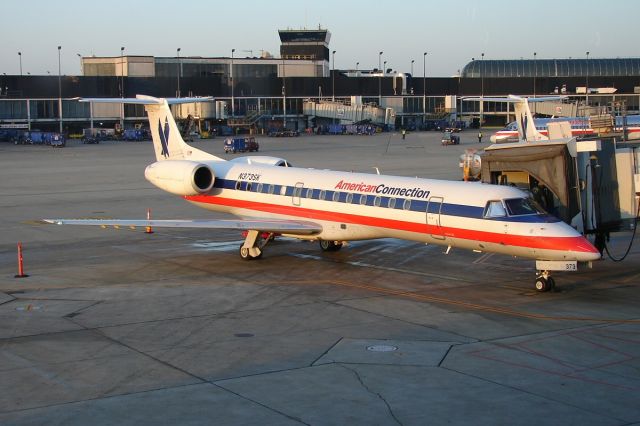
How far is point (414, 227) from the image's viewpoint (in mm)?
Answer: 23656

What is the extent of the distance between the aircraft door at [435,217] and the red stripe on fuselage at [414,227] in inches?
1.1

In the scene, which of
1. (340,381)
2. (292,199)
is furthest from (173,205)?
(340,381)

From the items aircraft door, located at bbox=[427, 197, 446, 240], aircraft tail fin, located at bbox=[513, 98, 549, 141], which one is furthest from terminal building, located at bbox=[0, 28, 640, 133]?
aircraft door, located at bbox=[427, 197, 446, 240]

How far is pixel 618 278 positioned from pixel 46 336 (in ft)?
50.7

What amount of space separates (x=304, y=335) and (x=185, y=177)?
40.2 feet

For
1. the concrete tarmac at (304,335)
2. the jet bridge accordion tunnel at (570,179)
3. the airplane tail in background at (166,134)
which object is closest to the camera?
Answer: the concrete tarmac at (304,335)

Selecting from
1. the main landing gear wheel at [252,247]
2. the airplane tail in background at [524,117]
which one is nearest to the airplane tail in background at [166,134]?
the main landing gear wheel at [252,247]

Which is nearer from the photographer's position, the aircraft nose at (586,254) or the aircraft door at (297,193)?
the aircraft nose at (586,254)

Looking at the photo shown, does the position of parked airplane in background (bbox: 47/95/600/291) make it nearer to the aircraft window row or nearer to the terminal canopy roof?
the aircraft window row

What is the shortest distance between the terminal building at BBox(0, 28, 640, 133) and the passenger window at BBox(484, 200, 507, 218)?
8292cm

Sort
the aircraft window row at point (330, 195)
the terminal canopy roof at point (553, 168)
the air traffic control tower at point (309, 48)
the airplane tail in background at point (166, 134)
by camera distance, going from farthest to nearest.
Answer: the air traffic control tower at point (309, 48), the airplane tail in background at point (166, 134), the aircraft window row at point (330, 195), the terminal canopy roof at point (553, 168)

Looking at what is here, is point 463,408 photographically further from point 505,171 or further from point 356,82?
point 356,82

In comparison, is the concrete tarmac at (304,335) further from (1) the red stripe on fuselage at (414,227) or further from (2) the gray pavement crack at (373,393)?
(1) the red stripe on fuselage at (414,227)

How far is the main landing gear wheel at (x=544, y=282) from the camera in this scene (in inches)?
861
